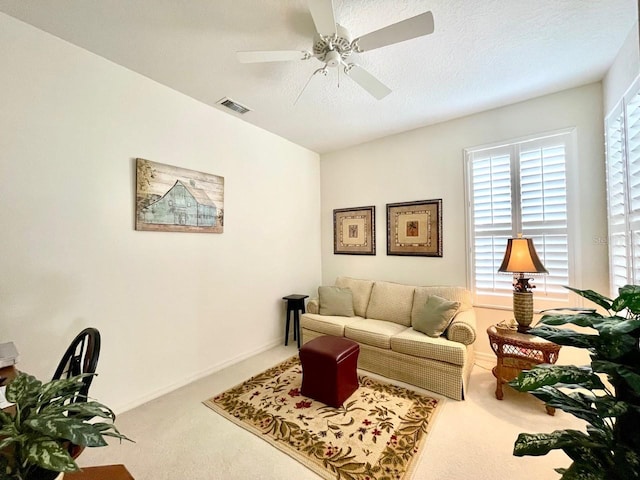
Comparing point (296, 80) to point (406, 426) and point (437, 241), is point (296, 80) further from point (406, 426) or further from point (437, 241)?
point (406, 426)

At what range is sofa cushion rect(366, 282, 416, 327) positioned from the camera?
11.0 feet

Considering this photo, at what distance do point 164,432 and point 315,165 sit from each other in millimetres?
3869

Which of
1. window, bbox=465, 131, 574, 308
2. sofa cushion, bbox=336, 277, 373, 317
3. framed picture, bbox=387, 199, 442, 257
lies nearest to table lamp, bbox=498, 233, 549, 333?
window, bbox=465, 131, 574, 308

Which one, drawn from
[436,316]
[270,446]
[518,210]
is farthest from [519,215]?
[270,446]

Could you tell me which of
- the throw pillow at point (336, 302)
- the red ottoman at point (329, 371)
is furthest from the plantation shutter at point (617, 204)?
the throw pillow at point (336, 302)

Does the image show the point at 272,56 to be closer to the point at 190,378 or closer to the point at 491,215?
the point at 491,215

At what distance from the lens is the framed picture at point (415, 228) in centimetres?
352

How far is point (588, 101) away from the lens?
2684 mm

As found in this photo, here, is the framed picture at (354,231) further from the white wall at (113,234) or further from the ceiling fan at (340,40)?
the ceiling fan at (340,40)

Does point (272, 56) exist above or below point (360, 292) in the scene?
above

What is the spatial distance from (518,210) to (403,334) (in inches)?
72.9

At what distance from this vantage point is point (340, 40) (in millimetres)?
1859

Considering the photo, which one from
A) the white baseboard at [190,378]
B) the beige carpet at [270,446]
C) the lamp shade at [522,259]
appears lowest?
the beige carpet at [270,446]

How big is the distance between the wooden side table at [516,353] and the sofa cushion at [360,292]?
4.95ft
